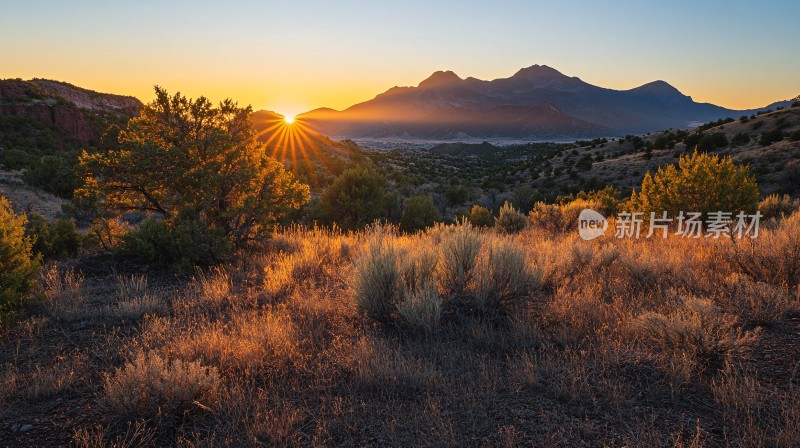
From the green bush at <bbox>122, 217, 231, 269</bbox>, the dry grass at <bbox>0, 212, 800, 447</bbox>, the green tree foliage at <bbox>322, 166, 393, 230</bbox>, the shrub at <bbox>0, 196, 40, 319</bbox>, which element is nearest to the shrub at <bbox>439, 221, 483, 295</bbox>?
the dry grass at <bbox>0, 212, 800, 447</bbox>

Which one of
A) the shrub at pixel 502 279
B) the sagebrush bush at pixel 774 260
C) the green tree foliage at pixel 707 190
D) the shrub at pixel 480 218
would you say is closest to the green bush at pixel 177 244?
the shrub at pixel 502 279

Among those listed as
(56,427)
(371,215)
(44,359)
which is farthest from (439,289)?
(371,215)

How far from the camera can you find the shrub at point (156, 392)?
3109mm

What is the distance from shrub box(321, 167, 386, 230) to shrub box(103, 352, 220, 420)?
35.5ft

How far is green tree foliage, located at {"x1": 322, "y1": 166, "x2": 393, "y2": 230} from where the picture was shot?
14172mm

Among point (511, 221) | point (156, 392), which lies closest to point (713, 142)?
point (511, 221)

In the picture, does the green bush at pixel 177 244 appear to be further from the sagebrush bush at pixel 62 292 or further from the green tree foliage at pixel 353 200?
the green tree foliage at pixel 353 200

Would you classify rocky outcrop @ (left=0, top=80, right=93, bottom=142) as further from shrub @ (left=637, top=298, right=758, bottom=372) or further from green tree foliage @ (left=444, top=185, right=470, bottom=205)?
shrub @ (left=637, top=298, right=758, bottom=372)

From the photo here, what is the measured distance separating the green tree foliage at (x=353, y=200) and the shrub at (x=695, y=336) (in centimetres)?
1069

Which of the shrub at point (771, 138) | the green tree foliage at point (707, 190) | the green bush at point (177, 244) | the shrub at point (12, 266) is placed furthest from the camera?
the shrub at point (771, 138)

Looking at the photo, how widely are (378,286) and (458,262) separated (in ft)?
3.91

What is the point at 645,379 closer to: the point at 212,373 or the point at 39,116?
the point at 212,373

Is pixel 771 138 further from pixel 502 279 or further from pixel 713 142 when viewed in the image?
pixel 502 279

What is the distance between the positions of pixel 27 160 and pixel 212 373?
32.3 metres
